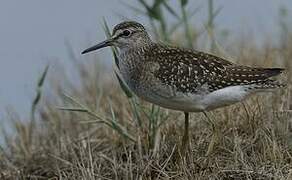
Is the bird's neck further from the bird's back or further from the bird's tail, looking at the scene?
the bird's tail

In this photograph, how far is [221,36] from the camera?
8625 mm

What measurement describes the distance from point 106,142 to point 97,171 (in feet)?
3.12

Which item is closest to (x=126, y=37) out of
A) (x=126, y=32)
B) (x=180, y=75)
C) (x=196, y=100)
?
(x=126, y=32)

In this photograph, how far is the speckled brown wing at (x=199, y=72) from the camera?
18.0 ft

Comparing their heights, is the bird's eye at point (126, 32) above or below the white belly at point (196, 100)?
above

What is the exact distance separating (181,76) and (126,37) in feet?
1.86

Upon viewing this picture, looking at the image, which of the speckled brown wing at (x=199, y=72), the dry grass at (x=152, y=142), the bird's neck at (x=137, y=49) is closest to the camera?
the dry grass at (x=152, y=142)

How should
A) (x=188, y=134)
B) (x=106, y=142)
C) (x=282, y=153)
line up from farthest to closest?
(x=106, y=142), (x=188, y=134), (x=282, y=153)

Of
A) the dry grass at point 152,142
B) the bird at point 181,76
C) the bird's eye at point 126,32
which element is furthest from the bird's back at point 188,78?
the dry grass at point 152,142

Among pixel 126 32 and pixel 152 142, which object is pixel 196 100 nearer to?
pixel 152 142

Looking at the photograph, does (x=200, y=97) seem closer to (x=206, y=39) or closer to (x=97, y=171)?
(x=97, y=171)

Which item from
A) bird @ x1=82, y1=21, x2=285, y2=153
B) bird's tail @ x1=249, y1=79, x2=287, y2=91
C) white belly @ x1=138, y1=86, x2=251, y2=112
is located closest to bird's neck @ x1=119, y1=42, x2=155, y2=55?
bird @ x1=82, y1=21, x2=285, y2=153

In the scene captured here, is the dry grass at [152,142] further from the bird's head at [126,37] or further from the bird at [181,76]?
the bird's head at [126,37]

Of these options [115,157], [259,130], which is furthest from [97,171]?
[259,130]
